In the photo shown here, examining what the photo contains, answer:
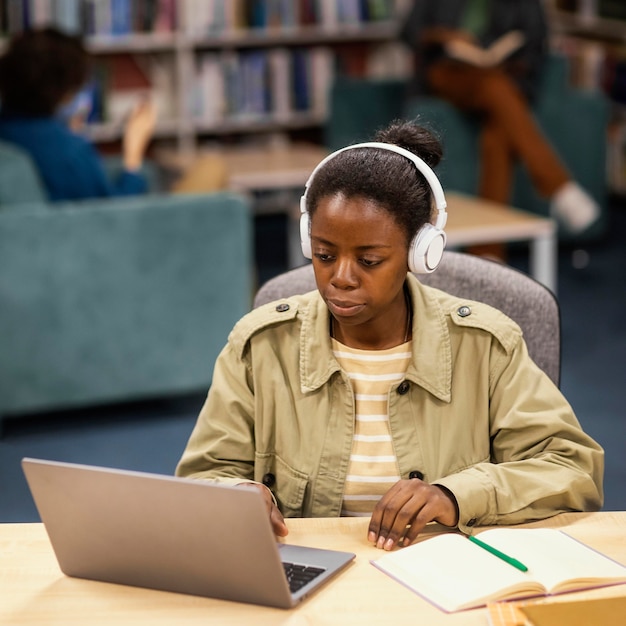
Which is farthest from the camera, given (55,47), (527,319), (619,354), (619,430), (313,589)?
(619,354)

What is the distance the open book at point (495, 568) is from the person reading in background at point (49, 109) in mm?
2465

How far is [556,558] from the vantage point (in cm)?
128

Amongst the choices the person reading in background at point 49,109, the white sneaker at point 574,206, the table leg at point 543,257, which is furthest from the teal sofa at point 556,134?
the person reading in background at point 49,109

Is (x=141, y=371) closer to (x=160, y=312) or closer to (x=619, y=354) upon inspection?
(x=160, y=312)

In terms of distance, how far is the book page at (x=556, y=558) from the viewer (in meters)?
1.23

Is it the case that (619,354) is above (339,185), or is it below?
below

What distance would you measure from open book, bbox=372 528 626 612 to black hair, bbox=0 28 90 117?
8.51ft

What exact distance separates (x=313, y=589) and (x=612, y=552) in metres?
0.36

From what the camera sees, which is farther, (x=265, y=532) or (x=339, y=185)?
(x=339, y=185)

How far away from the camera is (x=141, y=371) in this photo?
3.40 m

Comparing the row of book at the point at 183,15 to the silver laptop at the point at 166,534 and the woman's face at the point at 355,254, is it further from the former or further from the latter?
the silver laptop at the point at 166,534

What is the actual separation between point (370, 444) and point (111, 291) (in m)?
1.92

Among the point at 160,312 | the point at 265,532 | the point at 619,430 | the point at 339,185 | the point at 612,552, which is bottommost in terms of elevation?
the point at 619,430

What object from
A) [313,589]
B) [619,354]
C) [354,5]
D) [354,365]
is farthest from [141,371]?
[354,5]
